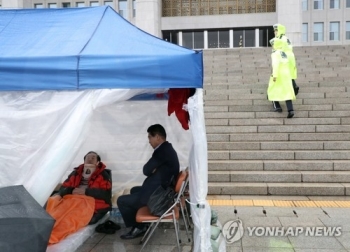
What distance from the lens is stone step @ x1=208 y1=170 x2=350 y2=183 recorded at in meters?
7.16

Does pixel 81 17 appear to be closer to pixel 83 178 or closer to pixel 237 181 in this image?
pixel 83 178

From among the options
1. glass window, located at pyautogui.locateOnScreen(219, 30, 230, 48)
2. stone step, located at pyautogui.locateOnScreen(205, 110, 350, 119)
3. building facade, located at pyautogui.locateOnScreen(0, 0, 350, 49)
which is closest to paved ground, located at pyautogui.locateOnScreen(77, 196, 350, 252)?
stone step, located at pyautogui.locateOnScreen(205, 110, 350, 119)

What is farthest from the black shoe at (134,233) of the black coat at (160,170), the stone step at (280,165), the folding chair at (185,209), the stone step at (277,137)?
the stone step at (277,137)

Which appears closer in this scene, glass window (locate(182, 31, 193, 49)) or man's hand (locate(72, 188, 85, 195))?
man's hand (locate(72, 188, 85, 195))

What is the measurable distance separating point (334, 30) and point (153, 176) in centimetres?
4096

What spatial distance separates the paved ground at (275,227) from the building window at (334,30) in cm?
3809

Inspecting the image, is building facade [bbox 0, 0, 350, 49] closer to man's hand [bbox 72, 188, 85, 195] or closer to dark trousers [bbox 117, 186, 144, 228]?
man's hand [bbox 72, 188, 85, 195]

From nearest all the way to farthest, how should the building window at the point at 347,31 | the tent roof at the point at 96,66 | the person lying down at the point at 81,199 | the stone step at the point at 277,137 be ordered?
the tent roof at the point at 96,66, the person lying down at the point at 81,199, the stone step at the point at 277,137, the building window at the point at 347,31

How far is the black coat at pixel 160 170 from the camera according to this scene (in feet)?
16.0

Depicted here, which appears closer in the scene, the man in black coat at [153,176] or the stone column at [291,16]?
the man in black coat at [153,176]

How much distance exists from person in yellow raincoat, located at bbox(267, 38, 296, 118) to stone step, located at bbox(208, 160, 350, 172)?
1.86 metres

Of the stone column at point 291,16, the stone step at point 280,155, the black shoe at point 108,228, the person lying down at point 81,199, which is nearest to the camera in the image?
the person lying down at point 81,199

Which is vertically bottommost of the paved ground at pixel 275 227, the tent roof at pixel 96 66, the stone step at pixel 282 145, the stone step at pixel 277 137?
the paved ground at pixel 275 227

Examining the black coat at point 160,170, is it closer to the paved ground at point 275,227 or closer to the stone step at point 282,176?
the paved ground at point 275,227
